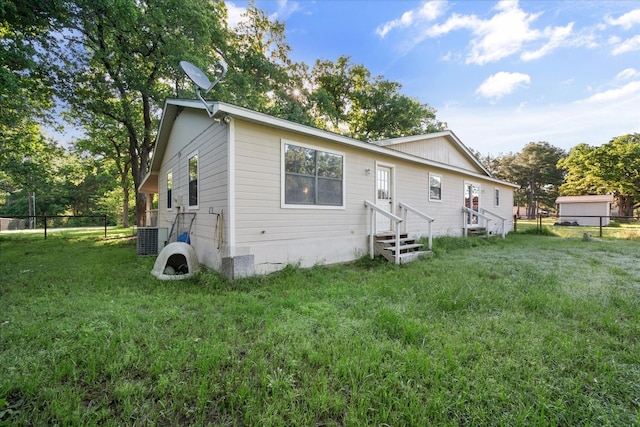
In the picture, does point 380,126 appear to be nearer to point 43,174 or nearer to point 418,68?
point 418,68

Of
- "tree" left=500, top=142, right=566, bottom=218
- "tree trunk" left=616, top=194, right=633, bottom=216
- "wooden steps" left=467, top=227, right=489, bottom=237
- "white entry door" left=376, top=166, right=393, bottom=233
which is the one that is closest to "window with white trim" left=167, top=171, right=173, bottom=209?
"white entry door" left=376, top=166, right=393, bottom=233

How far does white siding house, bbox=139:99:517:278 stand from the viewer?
4.89 meters

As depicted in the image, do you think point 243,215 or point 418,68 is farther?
point 418,68

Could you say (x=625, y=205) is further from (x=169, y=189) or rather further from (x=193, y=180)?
(x=169, y=189)

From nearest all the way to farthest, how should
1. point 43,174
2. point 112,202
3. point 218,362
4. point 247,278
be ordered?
1. point 218,362
2. point 247,278
3. point 43,174
4. point 112,202

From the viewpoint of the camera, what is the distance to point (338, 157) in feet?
21.0

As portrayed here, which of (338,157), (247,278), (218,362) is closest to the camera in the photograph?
(218,362)

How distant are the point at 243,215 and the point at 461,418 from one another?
13.5 ft

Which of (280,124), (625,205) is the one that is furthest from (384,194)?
(625,205)

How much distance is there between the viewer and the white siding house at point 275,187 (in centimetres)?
489

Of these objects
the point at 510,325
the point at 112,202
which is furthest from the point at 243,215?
the point at 112,202

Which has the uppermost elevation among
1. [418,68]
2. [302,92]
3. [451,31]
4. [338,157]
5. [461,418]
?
[302,92]

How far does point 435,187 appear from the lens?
31.9ft

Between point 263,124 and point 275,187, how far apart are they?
1.18 meters
